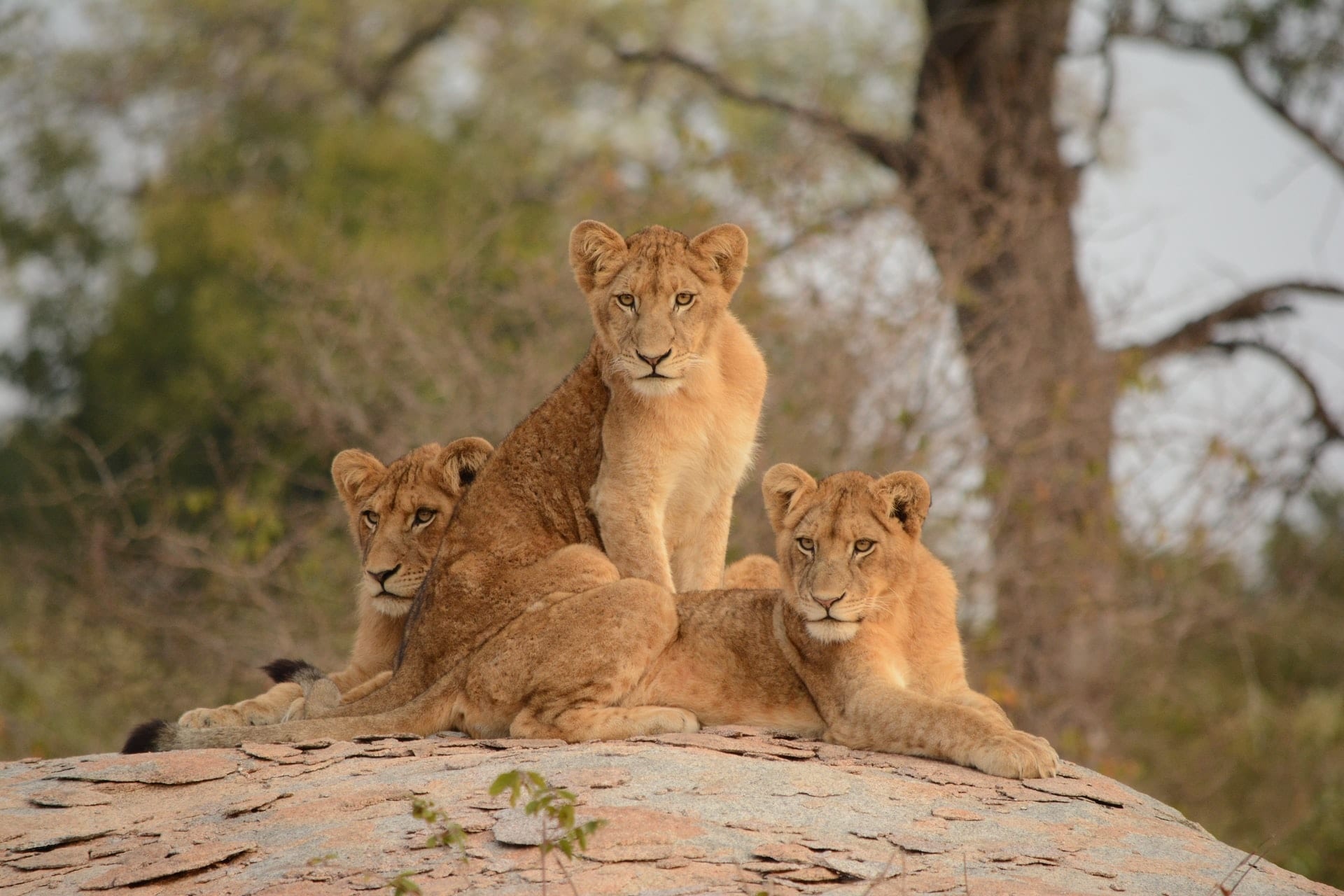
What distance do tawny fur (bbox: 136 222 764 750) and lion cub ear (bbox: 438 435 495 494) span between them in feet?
1.17

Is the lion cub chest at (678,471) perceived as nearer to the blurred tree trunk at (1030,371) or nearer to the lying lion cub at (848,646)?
the lying lion cub at (848,646)

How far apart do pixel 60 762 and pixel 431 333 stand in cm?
738

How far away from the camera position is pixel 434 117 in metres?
25.3

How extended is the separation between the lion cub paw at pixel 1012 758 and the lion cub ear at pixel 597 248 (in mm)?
2362

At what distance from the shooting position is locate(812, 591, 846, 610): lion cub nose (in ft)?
17.3

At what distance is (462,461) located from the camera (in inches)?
262

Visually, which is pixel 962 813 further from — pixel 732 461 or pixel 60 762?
pixel 60 762

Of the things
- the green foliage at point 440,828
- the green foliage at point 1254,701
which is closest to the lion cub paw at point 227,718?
the green foliage at point 440,828

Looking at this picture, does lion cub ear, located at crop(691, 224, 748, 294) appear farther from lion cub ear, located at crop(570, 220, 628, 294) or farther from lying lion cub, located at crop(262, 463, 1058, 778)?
lying lion cub, located at crop(262, 463, 1058, 778)

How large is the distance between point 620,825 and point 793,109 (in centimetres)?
1058

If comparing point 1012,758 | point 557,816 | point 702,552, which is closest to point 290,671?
point 702,552

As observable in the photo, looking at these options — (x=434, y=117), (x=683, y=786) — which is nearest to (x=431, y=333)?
(x=683, y=786)

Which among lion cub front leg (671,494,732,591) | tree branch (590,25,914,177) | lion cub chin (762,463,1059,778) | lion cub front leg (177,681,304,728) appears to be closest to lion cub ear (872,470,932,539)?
lion cub chin (762,463,1059,778)

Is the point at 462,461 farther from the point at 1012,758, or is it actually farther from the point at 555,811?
the point at 555,811
